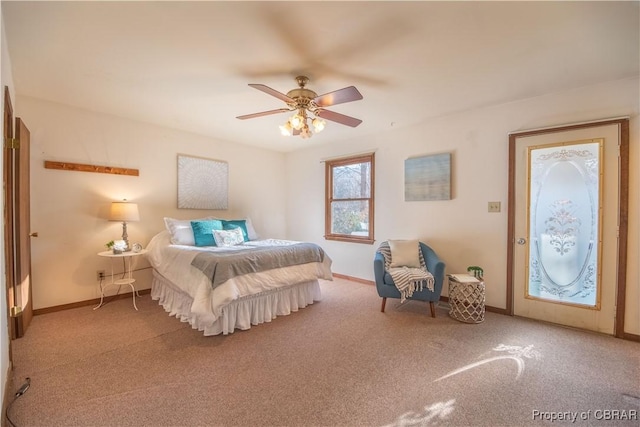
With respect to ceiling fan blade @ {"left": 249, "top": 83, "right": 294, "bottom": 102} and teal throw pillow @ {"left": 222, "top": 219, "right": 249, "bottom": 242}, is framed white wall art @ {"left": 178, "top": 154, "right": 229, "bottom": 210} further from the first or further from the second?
ceiling fan blade @ {"left": 249, "top": 83, "right": 294, "bottom": 102}

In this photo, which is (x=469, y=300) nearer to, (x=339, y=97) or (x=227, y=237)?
(x=339, y=97)

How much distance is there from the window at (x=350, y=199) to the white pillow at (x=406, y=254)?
0.86 m

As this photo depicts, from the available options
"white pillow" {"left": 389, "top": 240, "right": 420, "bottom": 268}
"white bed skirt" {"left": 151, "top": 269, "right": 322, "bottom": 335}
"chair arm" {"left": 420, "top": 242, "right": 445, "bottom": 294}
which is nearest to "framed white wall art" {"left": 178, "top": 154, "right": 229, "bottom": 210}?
"white bed skirt" {"left": 151, "top": 269, "right": 322, "bottom": 335}

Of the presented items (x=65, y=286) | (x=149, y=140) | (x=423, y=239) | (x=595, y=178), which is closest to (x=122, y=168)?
(x=149, y=140)

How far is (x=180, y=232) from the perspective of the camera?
12.1 ft

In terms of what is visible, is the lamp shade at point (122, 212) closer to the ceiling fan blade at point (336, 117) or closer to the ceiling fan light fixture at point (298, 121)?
the ceiling fan light fixture at point (298, 121)

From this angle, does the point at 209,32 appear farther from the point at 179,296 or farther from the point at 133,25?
Answer: the point at 179,296

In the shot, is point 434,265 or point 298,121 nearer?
point 298,121

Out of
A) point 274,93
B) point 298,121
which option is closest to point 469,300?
point 298,121

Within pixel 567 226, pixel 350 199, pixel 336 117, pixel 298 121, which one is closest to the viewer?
pixel 298 121

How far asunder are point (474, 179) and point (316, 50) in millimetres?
2477

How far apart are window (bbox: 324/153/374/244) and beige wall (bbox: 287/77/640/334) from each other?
0.50 feet

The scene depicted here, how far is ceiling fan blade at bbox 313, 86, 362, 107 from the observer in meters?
2.14

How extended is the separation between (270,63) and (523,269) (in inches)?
133
